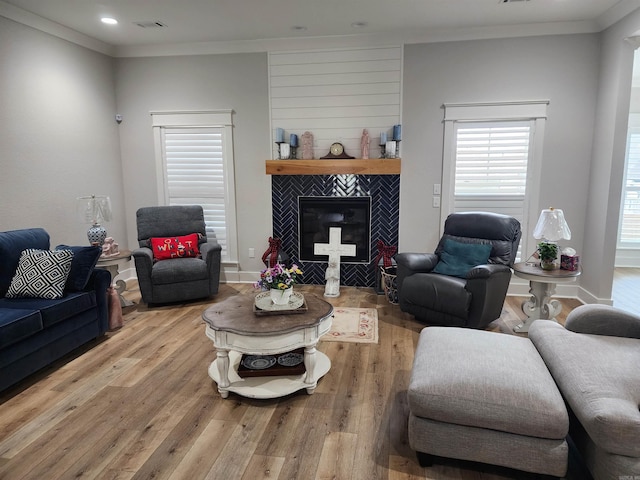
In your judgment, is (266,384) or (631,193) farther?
(631,193)

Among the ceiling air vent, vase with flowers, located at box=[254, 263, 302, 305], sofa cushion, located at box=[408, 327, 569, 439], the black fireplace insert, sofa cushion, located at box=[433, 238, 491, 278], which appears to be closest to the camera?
sofa cushion, located at box=[408, 327, 569, 439]

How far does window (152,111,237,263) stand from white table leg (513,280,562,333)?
11.3 feet

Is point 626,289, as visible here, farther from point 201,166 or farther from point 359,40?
point 201,166

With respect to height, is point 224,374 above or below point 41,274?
below

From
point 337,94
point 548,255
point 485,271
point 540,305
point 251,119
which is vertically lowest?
point 540,305

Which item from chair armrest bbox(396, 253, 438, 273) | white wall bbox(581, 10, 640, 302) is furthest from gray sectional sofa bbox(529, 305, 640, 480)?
white wall bbox(581, 10, 640, 302)

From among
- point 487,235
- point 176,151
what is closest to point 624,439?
point 487,235

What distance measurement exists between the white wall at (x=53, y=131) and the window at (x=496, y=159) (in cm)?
411

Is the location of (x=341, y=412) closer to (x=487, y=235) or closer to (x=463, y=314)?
(x=463, y=314)

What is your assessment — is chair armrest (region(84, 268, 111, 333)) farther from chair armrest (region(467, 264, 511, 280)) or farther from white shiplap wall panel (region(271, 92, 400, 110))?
chair armrest (region(467, 264, 511, 280))

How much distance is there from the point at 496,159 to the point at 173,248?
378 centimetres

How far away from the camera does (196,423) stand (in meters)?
2.38

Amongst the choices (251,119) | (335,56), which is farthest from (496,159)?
(251,119)

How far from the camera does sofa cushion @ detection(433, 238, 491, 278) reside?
3.85 meters
